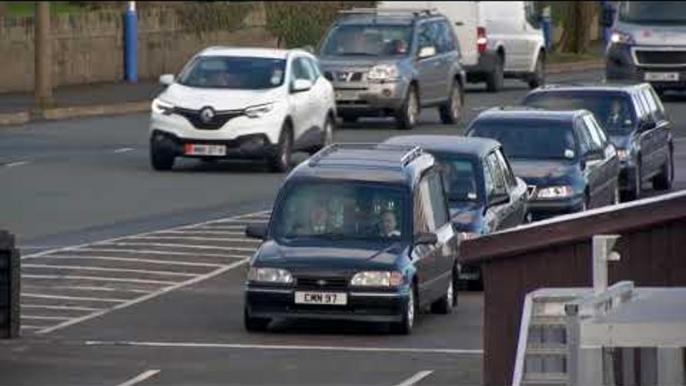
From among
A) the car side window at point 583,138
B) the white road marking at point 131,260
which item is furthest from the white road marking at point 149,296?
the car side window at point 583,138

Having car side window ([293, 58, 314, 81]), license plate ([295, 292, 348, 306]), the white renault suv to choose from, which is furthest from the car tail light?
license plate ([295, 292, 348, 306])

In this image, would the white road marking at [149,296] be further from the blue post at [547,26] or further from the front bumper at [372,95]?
the blue post at [547,26]

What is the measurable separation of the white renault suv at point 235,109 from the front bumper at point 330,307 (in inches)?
504

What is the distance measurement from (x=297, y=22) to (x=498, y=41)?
7.77 m

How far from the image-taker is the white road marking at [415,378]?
1630 cm

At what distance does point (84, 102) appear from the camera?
43812mm

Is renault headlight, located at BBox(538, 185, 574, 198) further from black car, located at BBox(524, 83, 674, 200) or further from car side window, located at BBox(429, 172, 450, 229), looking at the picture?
car side window, located at BBox(429, 172, 450, 229)

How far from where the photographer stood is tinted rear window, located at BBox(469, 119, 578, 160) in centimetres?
2662

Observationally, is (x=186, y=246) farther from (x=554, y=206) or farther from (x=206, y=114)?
(x=206, y=114)

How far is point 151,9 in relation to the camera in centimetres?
5397

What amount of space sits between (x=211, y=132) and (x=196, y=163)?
8.45ft

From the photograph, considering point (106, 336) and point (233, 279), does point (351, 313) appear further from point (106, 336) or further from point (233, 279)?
point (233, 279)

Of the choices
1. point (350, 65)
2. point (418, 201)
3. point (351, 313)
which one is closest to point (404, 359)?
point (351, 313)

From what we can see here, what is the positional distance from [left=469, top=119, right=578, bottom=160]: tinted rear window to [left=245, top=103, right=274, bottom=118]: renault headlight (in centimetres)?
564
